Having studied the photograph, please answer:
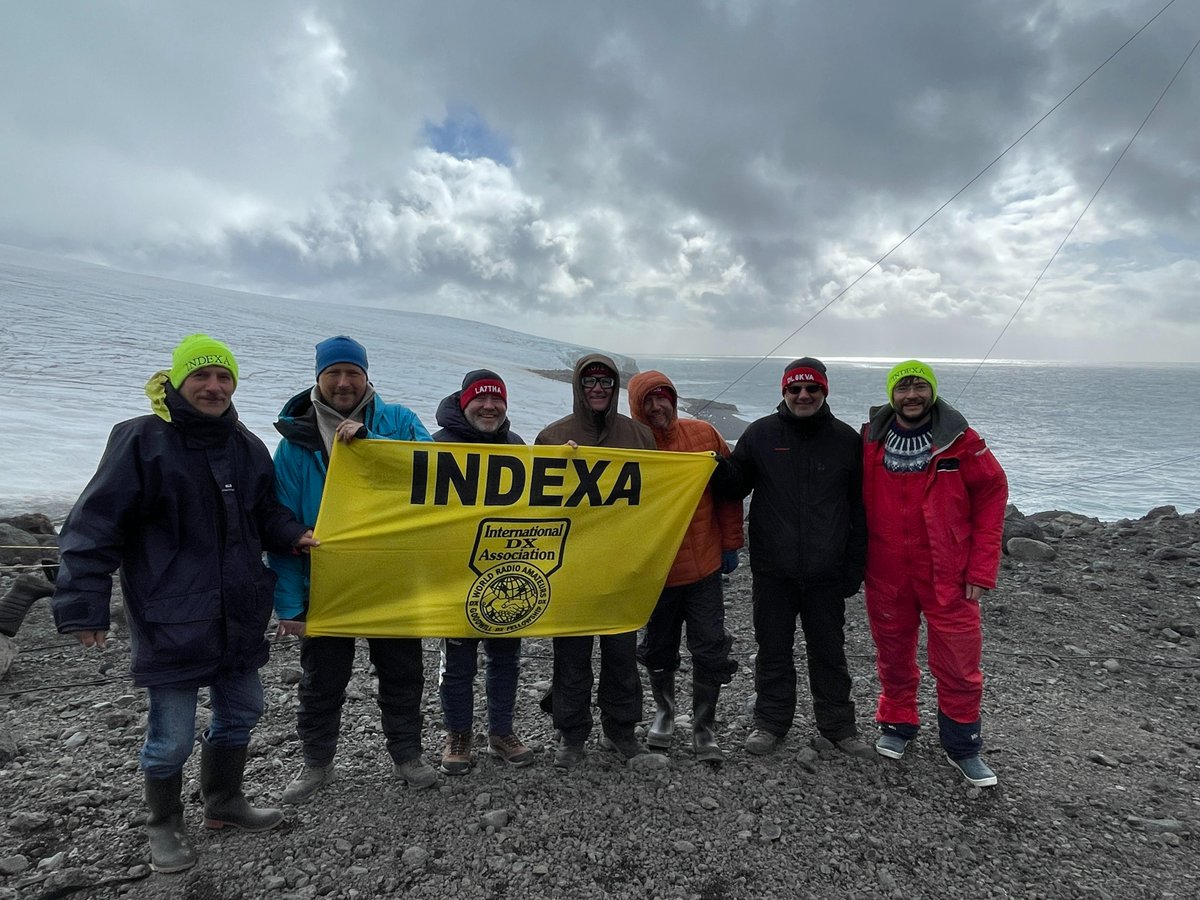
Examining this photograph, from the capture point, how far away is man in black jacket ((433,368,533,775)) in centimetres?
380

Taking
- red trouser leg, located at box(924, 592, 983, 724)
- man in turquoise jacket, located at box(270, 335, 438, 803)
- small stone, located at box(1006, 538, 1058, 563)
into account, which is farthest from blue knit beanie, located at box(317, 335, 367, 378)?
small stone, located at box(1006, 538, 1058, 563)

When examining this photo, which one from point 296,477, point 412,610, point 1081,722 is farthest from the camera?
point 1081,722

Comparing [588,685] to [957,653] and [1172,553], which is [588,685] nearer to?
[957,653]

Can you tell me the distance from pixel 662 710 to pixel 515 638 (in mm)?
1147

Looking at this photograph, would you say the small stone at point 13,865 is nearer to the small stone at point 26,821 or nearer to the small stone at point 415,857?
the small stone at point 26,821

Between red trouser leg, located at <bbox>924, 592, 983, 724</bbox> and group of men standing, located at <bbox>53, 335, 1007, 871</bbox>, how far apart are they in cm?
1

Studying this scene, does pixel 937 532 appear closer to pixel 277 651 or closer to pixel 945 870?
pixel 945 870

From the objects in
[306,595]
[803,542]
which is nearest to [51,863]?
[306,595]

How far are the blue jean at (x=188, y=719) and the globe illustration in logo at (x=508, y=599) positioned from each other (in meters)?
1.22

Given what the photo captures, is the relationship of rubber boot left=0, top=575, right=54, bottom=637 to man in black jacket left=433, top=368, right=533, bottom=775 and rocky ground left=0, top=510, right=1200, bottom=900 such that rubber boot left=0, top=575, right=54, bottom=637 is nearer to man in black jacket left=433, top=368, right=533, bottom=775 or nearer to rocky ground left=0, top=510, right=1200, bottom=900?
rocky ground left=0, top=510, right=1200, bottom=900

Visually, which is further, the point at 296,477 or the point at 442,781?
the point at 442,781

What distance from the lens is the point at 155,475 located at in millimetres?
2840

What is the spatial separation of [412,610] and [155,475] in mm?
1473

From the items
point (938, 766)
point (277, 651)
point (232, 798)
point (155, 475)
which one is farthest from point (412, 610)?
point (938, 766)
